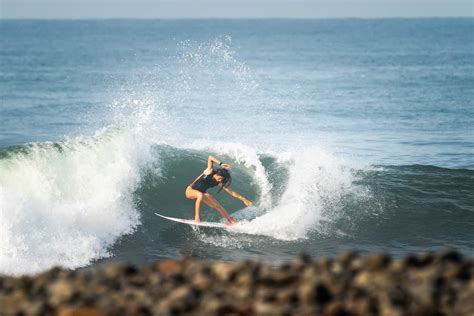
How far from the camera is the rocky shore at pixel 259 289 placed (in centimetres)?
675

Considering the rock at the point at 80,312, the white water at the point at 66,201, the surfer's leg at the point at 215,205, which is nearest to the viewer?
the rock at the point at 80,312

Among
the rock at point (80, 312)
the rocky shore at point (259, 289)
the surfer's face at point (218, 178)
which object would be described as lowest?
the rock at point (80, 312)

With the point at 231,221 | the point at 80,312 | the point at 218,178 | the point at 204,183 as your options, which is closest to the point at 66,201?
the point at 204,183

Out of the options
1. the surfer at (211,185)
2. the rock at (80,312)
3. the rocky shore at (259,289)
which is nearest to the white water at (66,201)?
the surfer at (211,185)

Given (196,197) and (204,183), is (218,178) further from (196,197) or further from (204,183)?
(196,197)

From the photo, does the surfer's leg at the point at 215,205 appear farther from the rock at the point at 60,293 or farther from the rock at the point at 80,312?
the rock at the point at 80,312

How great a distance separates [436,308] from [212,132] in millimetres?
24116

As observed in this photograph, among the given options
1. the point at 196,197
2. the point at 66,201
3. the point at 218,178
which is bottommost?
the point at 66,201

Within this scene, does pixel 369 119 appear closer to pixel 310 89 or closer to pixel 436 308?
pixel 310 89

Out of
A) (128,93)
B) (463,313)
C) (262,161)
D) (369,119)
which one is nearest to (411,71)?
(128,93)

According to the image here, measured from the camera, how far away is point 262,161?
21.9m

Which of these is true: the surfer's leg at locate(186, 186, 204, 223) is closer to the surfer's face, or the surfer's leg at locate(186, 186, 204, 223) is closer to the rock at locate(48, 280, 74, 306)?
the surfer's face

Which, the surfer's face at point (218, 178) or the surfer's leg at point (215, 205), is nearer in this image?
the surfer's leg at point (215, 205)

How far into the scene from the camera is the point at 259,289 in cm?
716
